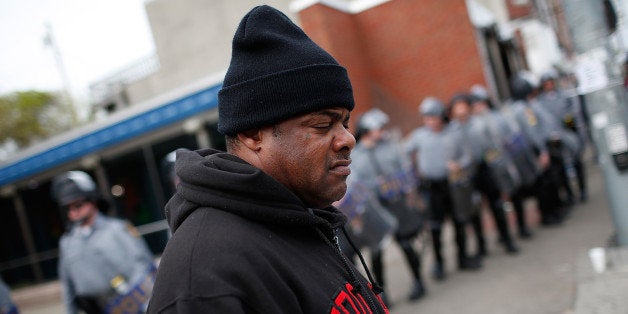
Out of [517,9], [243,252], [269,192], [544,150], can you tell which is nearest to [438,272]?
[544,150]

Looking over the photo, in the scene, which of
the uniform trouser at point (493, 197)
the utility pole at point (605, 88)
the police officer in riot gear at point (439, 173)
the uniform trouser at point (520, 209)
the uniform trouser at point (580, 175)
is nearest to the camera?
the utility pole at point (605, 88)

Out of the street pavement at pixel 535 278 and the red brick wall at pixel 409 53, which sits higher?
the red brick wall at pixel 409 53

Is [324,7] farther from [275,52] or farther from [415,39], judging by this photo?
[275,52]

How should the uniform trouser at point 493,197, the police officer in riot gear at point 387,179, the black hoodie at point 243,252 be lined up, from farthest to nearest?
the uniform trouser at point 493,197 → the police officer in riot gear at point 387,179 → the black hoodie at point 243,252

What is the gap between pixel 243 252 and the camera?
1.13m

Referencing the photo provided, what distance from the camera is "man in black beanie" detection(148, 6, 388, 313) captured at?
3.59ft

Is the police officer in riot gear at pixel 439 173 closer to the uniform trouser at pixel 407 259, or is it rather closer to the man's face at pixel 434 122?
the man's face at pixel 434 122

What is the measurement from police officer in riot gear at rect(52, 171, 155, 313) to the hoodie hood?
2.53 m

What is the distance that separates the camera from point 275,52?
1355mm

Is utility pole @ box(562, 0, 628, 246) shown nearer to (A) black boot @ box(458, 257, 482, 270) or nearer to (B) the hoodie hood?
(A) black boot @ box(458, 257, 482, 270)

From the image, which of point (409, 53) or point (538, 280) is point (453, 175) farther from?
point (409, 53)

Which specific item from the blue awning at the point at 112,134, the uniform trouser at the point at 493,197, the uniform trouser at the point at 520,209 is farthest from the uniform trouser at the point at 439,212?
the blue awning at the point at 112,134

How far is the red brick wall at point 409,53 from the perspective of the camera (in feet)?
33.2

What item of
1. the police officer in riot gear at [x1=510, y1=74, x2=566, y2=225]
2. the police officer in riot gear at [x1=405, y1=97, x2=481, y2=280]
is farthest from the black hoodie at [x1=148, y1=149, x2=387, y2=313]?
the police officer in riot gear at [x1=510, y1=74, x2=566, y2=225]
